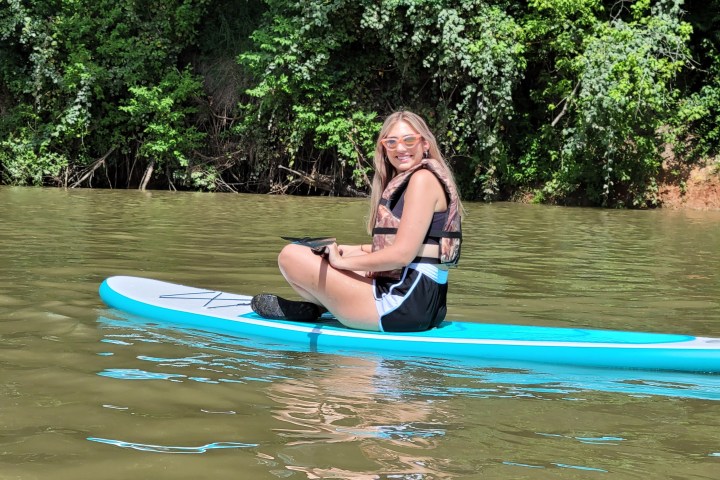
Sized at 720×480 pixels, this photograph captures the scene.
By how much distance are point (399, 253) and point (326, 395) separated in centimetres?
89

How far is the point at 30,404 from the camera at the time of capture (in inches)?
105

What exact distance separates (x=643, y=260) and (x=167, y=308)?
4.45m

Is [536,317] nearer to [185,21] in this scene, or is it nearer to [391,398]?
[391,398]

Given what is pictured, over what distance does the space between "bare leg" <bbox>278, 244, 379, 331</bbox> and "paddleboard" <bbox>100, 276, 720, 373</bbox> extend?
7 centimetres

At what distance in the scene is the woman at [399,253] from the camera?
360 centimetres

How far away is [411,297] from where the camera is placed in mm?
3725

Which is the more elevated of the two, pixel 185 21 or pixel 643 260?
pixel 185 21

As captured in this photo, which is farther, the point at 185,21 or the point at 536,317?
the point at 185,21

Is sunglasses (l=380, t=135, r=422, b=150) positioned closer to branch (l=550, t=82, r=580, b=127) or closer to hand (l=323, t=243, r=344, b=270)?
hand (l=323, t=243, r=344, b=270)

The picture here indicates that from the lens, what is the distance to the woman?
3.60 metres

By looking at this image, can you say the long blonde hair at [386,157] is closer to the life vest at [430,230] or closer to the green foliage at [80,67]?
the life vest at [430,230]

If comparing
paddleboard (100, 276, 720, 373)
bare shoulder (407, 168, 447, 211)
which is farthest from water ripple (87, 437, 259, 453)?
bare shoulder (407, 168, 447, 211)

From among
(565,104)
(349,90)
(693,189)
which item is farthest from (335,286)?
(349,90)

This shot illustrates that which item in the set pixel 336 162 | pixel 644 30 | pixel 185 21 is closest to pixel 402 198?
pixel 644 30
